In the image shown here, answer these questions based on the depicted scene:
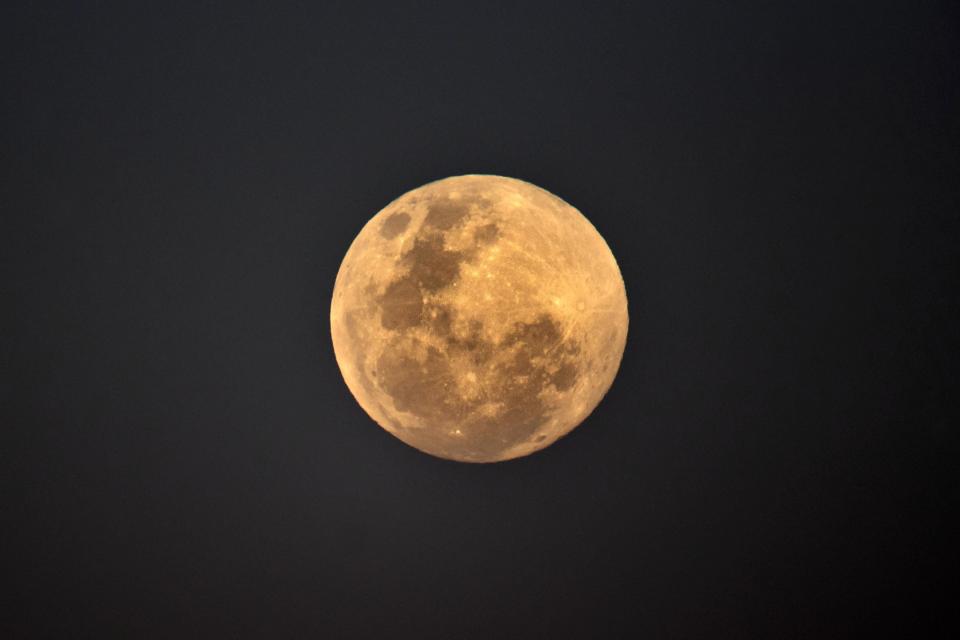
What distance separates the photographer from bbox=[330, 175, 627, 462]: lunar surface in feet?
4.76

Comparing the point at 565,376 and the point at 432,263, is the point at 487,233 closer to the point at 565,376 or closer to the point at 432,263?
the point at 432,263

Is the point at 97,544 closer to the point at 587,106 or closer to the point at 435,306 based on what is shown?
the point at 435,306

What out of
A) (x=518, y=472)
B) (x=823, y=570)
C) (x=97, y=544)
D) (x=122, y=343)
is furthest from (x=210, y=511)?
(x=823, y=570)

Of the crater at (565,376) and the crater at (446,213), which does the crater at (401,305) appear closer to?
the crater at (446,213)

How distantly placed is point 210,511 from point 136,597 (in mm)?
470

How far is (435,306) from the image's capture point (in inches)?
57.2

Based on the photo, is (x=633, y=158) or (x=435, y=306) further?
(x=633, y=158)

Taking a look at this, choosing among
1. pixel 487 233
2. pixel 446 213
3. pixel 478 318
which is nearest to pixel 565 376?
pixel 478 318

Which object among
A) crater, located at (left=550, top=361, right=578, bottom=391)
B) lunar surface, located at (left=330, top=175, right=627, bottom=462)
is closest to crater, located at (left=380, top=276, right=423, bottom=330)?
lunar surface, located at (left=330, top=175, right=627, bottom=462)

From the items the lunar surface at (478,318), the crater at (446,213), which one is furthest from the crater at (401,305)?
the crater at (446,213)

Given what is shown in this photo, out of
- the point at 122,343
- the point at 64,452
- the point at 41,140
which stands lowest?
the point at 64,452

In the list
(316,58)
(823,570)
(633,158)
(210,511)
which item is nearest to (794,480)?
(823,570)

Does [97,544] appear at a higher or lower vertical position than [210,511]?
lower

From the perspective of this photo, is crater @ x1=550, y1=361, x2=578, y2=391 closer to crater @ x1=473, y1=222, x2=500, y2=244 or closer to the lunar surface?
the lunar surface
